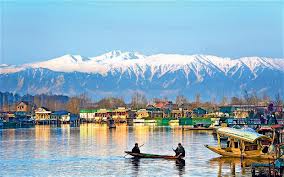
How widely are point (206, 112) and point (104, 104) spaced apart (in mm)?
49175

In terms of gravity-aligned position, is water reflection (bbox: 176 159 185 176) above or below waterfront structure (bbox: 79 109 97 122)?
below

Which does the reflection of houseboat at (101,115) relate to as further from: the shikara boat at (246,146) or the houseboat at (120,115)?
the shikara boat at (246,146)

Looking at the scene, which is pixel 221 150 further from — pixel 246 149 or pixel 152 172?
pixel 152 172

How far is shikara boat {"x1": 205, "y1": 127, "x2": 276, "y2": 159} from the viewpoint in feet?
101

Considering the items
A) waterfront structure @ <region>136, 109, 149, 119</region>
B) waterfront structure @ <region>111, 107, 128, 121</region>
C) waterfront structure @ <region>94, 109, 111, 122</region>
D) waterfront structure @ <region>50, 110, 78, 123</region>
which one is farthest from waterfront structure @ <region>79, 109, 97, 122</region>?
waterfront structure @ <region>136, 109, 149, 119</region>

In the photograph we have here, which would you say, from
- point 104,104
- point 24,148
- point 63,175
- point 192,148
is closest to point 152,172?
point 63,175

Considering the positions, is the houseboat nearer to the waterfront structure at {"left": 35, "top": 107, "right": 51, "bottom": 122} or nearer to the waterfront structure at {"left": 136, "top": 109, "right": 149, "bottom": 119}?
the waterfront structure at {"left": 136, "top": 109, "right": 149, "bottom": 119}

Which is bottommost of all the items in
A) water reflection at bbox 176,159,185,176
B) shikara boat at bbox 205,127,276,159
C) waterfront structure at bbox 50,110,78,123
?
water reflection at bbox 176,159,185,176

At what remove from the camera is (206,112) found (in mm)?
136375

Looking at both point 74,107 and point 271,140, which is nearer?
point 271,140

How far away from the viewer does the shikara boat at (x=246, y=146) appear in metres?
30.8

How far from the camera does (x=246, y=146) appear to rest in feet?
104

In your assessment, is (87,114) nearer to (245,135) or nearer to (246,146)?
(246,146)

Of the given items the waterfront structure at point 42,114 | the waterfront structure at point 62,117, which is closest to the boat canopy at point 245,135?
the waterfront structure at point 62,117
